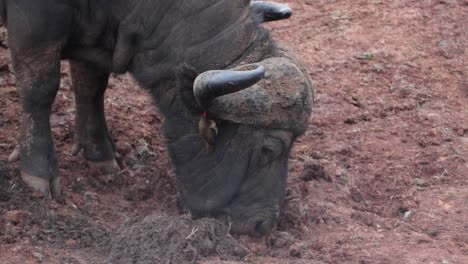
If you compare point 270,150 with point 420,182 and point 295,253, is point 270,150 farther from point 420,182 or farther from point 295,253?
point 420,182

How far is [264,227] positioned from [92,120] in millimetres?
2081

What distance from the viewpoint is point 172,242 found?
6.15 m

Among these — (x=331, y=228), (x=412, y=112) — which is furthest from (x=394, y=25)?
(x=331, y=228)

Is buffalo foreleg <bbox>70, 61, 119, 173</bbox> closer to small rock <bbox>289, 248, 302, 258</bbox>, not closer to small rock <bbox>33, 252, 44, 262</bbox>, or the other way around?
small rock <bbox>33, 252, 44, 262</bbox>

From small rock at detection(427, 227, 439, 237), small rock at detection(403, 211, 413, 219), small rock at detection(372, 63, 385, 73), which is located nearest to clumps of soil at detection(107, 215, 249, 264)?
small rock at detection(427, 227, 439, 237)

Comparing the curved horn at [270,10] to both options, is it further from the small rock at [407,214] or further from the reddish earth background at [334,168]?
the small rock at [407,214]

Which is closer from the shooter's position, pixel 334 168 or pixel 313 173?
pixel 313 173

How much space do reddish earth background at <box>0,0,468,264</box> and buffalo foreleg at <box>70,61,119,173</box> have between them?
0.14m

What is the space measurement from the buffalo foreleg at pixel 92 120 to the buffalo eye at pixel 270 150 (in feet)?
5.96

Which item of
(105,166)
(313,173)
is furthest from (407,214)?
(105,166)

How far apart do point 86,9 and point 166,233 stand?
1.84 meters

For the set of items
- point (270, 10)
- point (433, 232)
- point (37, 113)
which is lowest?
point (433, 232)

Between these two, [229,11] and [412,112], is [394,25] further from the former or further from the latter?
[229,11]

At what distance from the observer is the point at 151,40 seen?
271 inches
